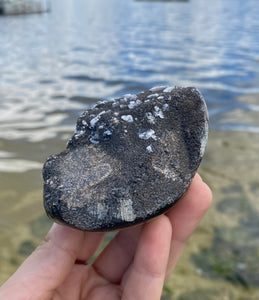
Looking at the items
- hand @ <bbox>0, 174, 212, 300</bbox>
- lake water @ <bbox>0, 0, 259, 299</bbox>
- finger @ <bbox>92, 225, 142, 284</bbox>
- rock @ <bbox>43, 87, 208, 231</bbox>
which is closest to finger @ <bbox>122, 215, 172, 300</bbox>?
hand @ <bbox>0, 174, 212, 300</bbox>

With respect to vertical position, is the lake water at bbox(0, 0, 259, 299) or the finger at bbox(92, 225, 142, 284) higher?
the finger at bbox(92, 225, 142, 284)

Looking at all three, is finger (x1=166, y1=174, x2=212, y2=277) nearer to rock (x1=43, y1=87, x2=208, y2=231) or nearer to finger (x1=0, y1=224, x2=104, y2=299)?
rock (x1=43, y1=87, x2=208, y2=231)

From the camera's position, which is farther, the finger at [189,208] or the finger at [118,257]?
the finger at [118,257]

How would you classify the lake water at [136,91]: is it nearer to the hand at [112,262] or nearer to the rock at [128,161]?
the hand at [112,262]

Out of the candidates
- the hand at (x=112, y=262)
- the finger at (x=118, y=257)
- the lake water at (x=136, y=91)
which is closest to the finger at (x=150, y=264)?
the hand at (x=112, y=262)

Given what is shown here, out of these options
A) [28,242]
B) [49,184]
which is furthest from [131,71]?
[49,184]

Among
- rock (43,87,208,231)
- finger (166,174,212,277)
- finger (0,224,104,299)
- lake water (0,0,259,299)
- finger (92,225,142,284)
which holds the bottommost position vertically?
lake water (0,0,259,299)

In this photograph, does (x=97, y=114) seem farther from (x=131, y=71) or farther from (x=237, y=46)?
(x=237, y=46)
